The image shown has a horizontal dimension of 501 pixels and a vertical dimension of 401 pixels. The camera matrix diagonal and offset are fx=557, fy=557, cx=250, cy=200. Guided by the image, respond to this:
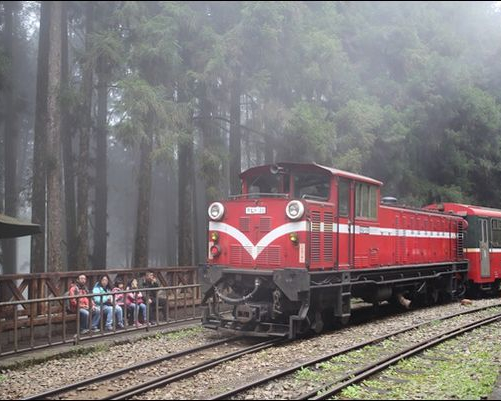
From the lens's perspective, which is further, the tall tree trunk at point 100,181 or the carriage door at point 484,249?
the tall tree trunk at point 100,181

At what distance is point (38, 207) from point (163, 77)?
6252mm

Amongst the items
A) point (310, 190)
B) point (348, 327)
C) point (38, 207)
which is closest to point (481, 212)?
point (348, 327)

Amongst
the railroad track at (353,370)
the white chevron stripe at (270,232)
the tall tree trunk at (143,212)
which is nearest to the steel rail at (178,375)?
the railroad track at (353,370)

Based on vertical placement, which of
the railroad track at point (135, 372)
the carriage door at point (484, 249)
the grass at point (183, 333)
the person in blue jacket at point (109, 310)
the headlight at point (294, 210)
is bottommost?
the grass at point (183, 333)

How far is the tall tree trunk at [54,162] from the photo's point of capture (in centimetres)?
1532

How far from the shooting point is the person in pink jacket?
12.2 meters

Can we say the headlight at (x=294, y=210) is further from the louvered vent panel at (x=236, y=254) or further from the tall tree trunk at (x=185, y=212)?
the tall tree trunk at (x=185, y=212)

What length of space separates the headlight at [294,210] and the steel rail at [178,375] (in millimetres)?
2494

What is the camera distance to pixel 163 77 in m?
16.9

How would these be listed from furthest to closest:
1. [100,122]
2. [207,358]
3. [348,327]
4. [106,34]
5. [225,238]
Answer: [100,122] < [106,34] < [348,327] < [225,238] < [207,358]

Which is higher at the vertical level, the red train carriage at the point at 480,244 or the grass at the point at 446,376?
the red train carriage at the point at 480,244

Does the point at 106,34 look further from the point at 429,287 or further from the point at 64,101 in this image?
the point at 429,287

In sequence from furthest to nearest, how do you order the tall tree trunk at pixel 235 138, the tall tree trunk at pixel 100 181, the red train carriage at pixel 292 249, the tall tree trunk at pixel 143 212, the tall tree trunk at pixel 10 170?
the tall tree trunk at pixel 10 170, the tall tree trunk at pixel 100 181, the tall tree trunk at pixel 235 138, the tall tree trunk at pixel 143 212, the red train carriage at pixel 292 249

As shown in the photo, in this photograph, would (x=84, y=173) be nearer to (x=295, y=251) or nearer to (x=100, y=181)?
(x=100, y=181)
